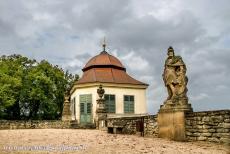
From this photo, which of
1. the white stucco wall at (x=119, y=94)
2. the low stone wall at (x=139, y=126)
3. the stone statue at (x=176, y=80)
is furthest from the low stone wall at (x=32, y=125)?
the stone statue at (x=176, y=80)

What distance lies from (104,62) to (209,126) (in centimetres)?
2587

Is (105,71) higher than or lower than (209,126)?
higher

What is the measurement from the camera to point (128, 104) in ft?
118

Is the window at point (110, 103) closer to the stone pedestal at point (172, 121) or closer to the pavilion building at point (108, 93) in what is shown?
the pavilion building at point (108, 93)

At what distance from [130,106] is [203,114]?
76.2 feet

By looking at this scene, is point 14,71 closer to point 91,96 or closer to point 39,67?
point 39,67

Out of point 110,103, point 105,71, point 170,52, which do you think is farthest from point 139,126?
point 105,71

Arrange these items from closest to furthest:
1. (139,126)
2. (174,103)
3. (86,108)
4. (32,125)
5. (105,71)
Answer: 1. (174,103)
2. (139,126)
3. (32,125)
4. (86,108)
5. (105,71)

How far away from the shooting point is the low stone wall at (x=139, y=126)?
16.1 m

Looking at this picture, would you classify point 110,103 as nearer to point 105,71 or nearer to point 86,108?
point 86,108

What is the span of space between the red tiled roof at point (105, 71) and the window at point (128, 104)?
1.44 meters

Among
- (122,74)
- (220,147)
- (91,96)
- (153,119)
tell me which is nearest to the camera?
(220,147)

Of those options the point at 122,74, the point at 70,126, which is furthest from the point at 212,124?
the point at 122,74

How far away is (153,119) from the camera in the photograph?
52.9 feet
